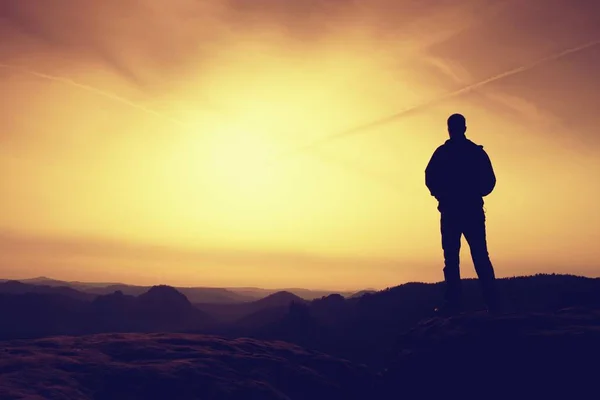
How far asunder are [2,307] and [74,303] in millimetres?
10014

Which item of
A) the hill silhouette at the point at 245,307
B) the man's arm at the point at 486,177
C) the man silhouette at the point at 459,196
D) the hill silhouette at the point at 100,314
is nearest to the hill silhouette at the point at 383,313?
the man silhouette at the point at 459,196

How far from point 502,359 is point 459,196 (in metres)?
4.99

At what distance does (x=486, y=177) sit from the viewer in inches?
558

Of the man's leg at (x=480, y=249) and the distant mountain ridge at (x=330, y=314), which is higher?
the man's leg at (x=480, y=249)

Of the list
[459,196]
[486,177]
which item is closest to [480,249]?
[459,196]

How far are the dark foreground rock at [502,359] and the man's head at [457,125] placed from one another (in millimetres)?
5085

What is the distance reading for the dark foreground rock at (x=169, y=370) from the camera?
29.7 feet

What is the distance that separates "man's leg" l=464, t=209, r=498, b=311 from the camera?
13438 mm

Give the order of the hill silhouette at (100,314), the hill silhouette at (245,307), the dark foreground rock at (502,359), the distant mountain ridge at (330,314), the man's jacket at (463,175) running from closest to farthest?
the dark foreground rock at (502,359)
the man's jacket at (463,175)
the distant mountain ridge at (330,314)
the hill silhouette at (100,314)
the hill silhouette at (245,307)

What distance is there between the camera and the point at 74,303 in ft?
258

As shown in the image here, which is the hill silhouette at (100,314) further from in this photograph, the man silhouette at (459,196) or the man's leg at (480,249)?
the man's leg at (480,249)

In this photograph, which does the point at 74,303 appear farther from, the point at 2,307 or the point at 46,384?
the point at 46,384

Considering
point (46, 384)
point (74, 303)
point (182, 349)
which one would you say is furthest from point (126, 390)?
point (74, 303)

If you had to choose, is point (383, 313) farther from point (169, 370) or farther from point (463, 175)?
point (169, 370)
